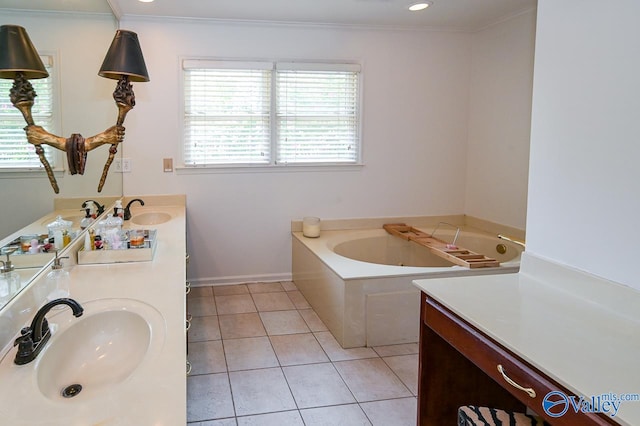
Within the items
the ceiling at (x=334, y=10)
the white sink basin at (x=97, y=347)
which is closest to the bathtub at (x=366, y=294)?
the white sink basin at (x=97, y=347)

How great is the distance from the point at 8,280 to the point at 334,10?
10.1 feet

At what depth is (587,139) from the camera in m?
1.62

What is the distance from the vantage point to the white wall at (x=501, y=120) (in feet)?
12.6

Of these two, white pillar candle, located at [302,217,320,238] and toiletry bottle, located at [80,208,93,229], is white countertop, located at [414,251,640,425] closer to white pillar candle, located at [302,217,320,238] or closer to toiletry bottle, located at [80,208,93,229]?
toiletry bottle, located at [80,208,93,229]

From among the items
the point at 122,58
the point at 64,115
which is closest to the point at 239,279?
the point at 122,58

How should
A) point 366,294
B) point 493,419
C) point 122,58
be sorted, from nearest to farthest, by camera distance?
point 493,419 < point 122,58 < point 366,294

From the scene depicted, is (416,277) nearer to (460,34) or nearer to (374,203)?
(374,203)

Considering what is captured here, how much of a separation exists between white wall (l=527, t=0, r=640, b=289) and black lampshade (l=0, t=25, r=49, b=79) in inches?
73.3

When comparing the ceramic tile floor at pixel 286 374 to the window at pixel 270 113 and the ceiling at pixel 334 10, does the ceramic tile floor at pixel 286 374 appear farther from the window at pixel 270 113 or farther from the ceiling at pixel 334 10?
the ceiling at pixel 334 10

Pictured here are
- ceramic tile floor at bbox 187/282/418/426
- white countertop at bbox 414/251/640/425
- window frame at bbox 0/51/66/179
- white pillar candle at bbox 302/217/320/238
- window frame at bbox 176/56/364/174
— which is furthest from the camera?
white pillar candle at bbox 302/217/320/238

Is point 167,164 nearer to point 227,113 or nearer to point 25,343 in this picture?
point 227,113

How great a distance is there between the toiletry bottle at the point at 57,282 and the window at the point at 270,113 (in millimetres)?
2262

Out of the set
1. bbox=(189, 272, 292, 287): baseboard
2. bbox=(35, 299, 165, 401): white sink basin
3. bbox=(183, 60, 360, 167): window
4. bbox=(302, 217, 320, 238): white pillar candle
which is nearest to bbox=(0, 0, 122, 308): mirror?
bbox=(35, 299, 165, 401): white sink basin

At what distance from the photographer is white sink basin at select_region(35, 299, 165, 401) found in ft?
4.24
